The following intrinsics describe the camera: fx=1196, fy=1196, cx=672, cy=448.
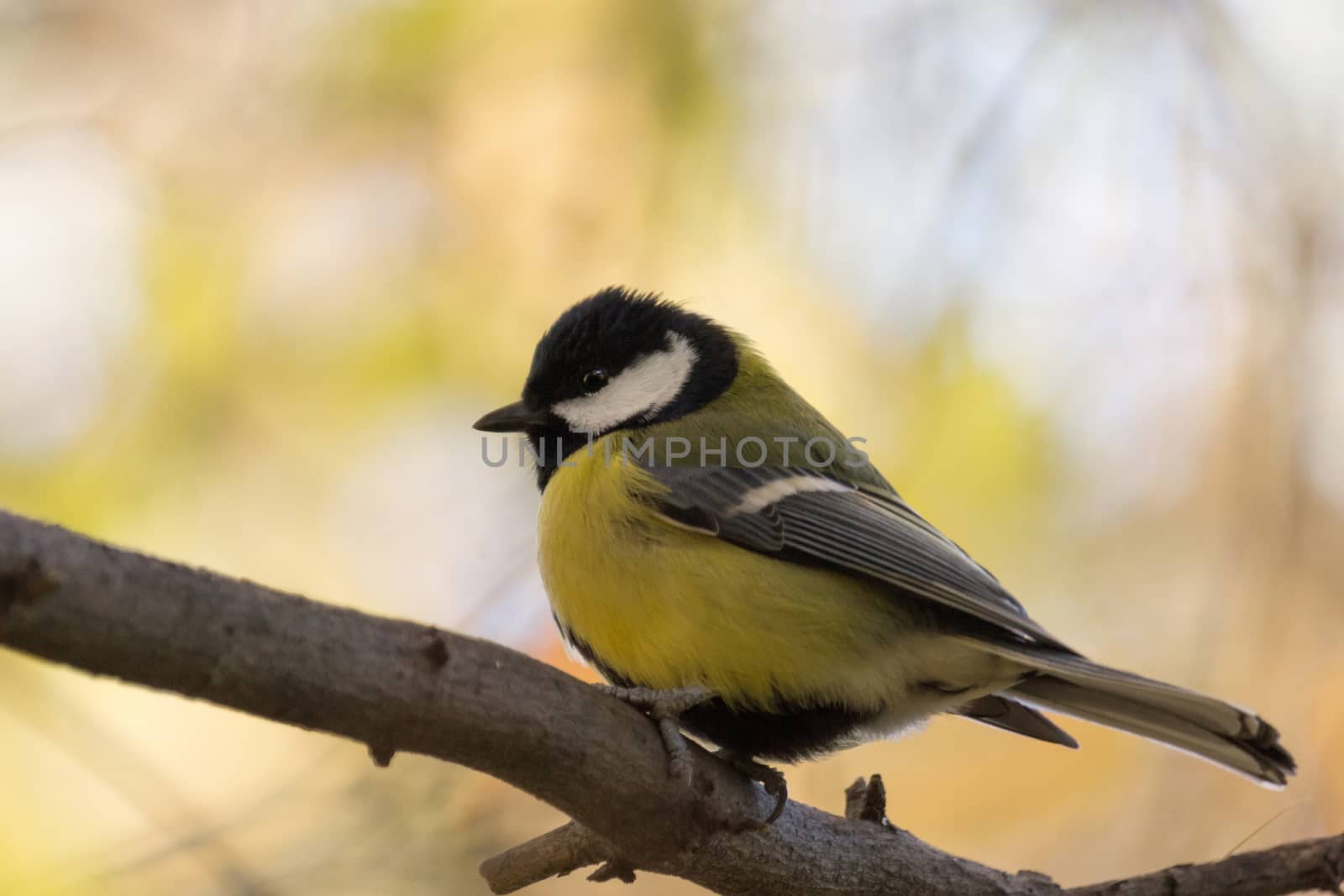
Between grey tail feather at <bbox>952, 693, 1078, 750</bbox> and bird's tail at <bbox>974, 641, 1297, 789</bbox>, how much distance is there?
0.29 metres

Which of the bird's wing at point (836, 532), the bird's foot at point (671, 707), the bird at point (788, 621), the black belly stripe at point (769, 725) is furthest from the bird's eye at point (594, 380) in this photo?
the bird's foot at point (671, 707)

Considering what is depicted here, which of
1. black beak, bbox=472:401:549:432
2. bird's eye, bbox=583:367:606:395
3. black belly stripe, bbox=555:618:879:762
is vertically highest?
bird's eye, bbox=583:367:606:395

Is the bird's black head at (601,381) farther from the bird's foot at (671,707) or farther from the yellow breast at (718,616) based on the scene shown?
the bird's foot at (671,707)

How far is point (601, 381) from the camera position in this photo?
239 cm

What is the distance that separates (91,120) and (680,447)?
2.04m

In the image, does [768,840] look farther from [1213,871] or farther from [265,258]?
[265,258]

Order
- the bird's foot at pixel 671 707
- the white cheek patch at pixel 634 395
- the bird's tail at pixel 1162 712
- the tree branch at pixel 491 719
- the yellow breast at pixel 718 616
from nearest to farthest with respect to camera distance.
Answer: the tree branch at pixel 491 719 → the bird's foot at pixel 671 707 → the bird's tail at pixel 1162 712 → the yellow breast at pixel 718 616 → the white cheek patch at pixel 634 395

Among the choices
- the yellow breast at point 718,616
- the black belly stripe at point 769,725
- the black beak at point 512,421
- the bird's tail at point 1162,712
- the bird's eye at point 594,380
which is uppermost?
the bird's eye at point 594,380

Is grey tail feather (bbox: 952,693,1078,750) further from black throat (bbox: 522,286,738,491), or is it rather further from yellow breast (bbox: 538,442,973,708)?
black throat (bbox: 522,286,738,491)

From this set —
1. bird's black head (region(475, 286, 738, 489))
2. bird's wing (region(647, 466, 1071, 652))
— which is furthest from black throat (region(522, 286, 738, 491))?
bird's wing (region(647, 466, 1071, 652))

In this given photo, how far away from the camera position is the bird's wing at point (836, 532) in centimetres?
191

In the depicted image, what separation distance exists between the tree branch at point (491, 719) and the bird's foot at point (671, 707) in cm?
2

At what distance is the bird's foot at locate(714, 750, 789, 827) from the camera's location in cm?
180

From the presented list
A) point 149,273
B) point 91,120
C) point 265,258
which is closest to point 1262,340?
point 265,258
